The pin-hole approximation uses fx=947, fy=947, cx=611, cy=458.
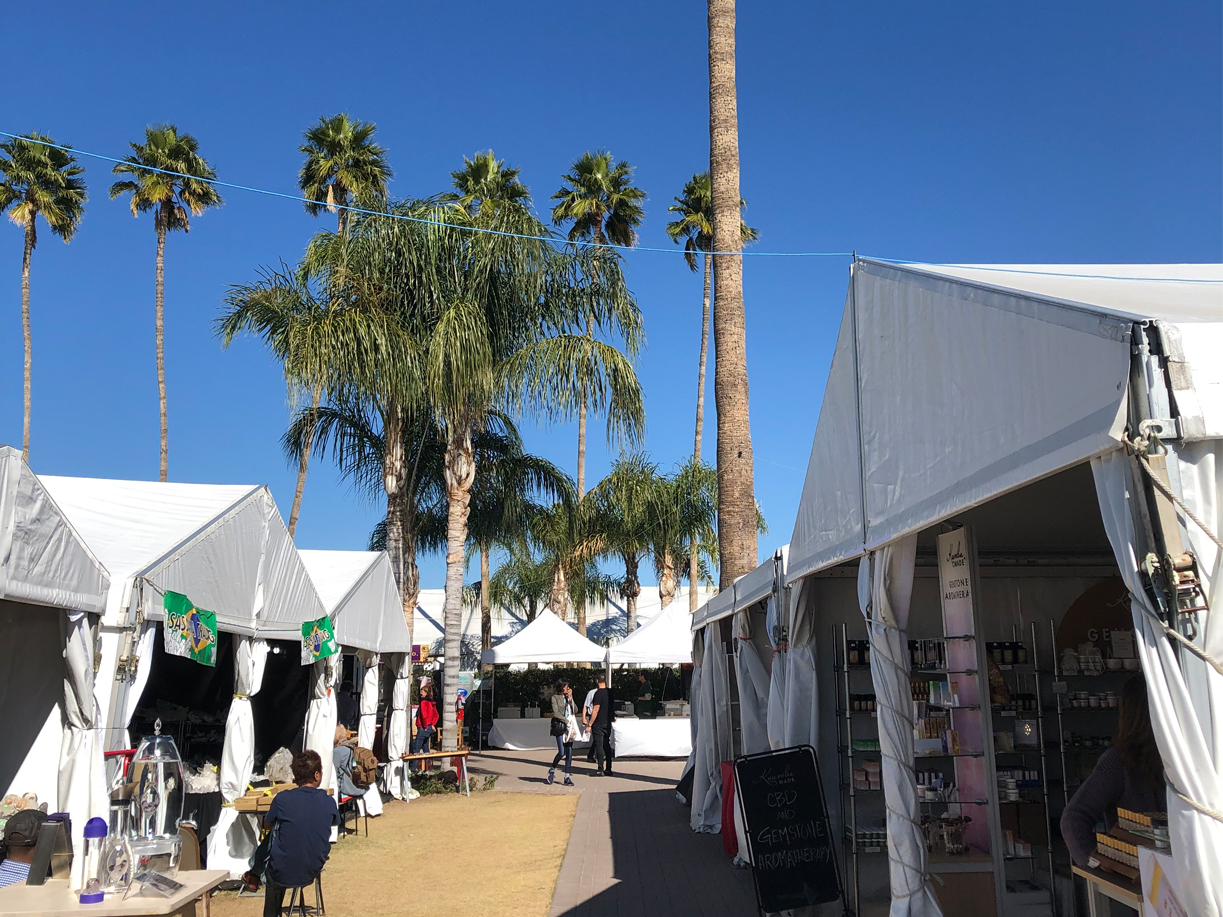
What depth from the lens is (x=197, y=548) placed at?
8.55 m

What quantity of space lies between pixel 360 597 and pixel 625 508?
15.4 m

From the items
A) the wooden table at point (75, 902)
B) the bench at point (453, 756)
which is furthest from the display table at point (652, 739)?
the wooden table at point (75, 902)

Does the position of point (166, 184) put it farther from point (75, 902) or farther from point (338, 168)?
point (75, 902)

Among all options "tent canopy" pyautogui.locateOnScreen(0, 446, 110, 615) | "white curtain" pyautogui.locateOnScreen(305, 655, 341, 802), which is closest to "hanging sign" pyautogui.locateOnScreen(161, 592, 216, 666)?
"tent canopy" pyautogui.locateOnScreen(0, 446, 110, 615)

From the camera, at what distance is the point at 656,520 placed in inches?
1136

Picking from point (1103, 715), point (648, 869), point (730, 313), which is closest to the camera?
point (1103, 715)

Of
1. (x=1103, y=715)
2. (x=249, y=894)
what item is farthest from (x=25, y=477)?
(x=1103, y=715)

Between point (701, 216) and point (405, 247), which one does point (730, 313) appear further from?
point (701, 216)

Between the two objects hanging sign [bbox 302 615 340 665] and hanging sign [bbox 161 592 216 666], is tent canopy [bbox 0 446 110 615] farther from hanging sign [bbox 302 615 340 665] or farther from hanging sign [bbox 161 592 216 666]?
hanging sign [bbox 302 615 340 665]

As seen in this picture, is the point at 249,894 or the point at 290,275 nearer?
the point at 249,894

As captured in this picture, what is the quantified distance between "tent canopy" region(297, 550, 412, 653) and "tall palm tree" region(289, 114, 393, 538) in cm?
1294

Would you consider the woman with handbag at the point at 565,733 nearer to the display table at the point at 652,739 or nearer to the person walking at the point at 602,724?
the person walking at the point at 602,724

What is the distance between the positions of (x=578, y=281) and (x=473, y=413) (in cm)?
309

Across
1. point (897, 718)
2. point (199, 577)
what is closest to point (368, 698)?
point (199, 577)
